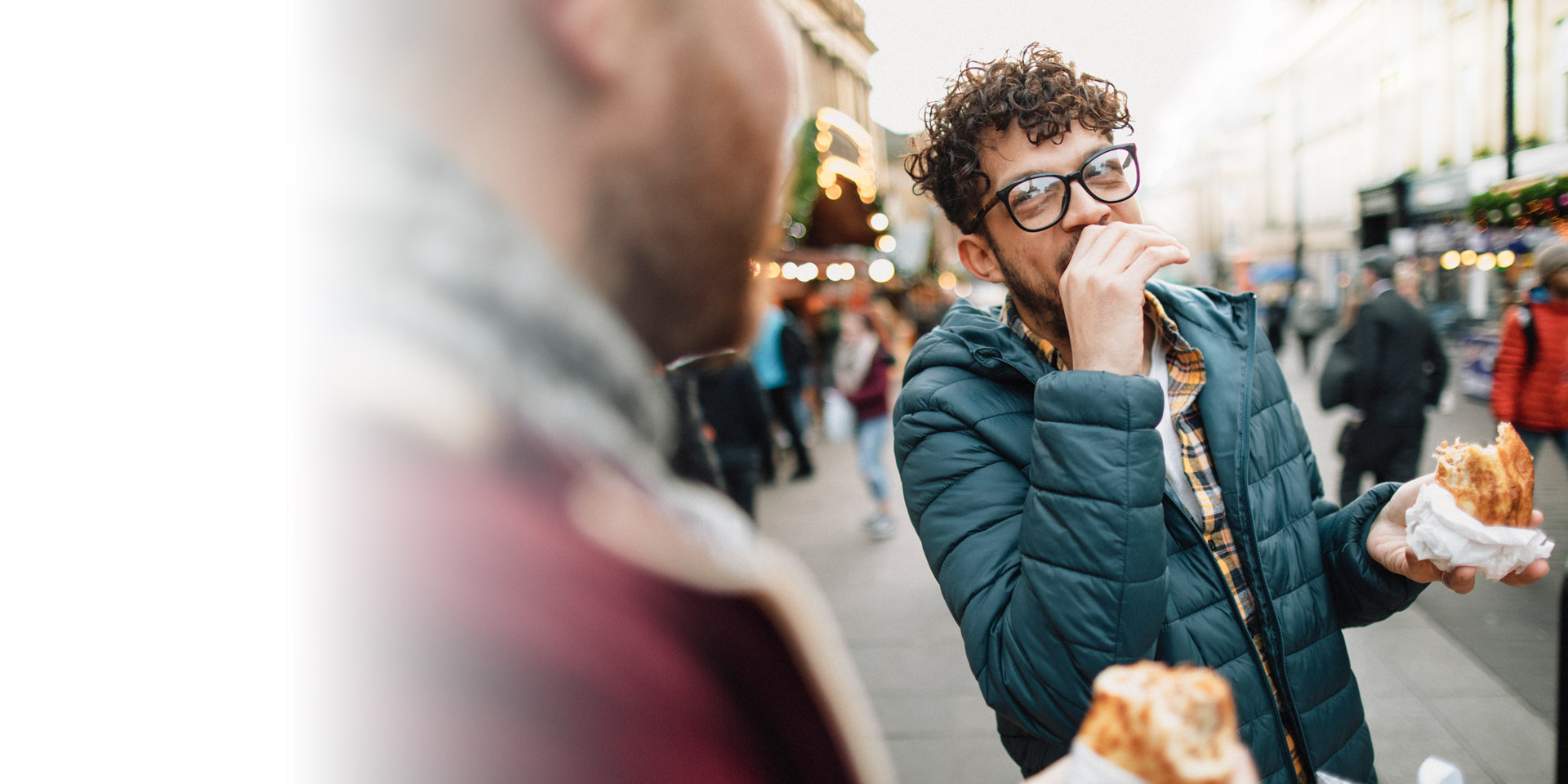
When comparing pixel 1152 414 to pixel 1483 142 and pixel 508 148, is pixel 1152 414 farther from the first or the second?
pixel 1483 142

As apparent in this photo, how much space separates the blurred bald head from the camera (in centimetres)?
41

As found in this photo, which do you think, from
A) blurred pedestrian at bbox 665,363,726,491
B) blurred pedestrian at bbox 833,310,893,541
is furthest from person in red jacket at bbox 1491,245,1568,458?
blurred pedestrian at bbox 665,363,726,491

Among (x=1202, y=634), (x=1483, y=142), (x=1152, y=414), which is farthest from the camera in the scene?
(x=1483, y=142)

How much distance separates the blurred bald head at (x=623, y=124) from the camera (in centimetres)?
41

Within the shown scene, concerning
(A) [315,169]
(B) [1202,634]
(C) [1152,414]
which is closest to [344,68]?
(A) [315,169]

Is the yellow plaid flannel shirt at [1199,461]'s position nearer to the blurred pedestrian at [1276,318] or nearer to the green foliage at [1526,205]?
the green foliage at [1526,205]

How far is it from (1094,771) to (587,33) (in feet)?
2.14

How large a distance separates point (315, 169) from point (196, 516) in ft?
0.65

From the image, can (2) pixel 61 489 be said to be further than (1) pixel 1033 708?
No

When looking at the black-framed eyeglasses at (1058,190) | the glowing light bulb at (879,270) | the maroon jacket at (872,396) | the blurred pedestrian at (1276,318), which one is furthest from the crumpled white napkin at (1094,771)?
the blurred pedestrian at (1276,318)

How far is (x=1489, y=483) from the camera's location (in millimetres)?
1230

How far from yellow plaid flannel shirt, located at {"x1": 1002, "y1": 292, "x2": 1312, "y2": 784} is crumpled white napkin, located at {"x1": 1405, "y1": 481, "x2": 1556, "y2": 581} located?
278 mm

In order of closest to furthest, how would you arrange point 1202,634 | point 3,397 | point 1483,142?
point 3,397, point 1202,634, point 1483,142

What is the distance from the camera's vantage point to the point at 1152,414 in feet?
3.66
